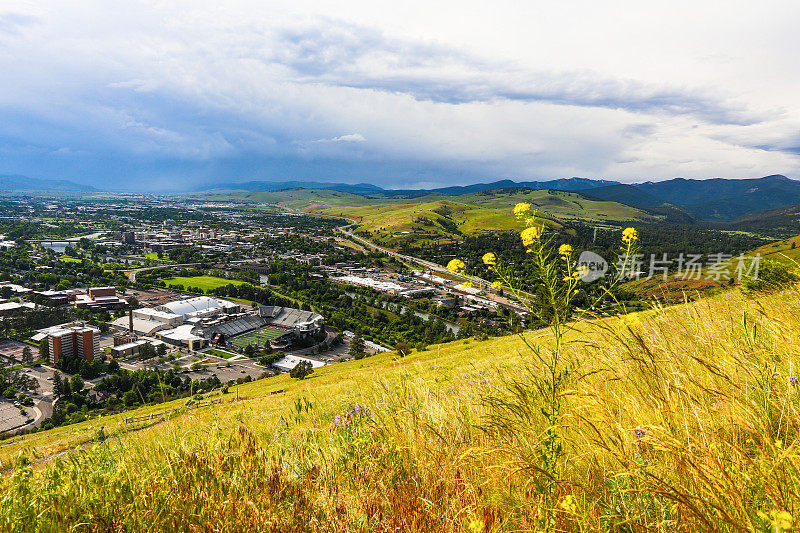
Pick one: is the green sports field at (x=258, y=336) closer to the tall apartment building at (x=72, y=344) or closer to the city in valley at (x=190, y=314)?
the city in valley at (x=190, y=314)

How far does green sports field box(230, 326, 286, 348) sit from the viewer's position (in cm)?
5263

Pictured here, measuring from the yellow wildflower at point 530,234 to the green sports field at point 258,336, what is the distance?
53.8 metres

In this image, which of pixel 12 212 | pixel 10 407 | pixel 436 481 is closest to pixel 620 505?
pixel 436 481

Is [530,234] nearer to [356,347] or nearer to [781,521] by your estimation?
[781,521]

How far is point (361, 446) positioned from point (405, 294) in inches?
2894

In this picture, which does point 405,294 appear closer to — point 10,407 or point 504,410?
point 10,407

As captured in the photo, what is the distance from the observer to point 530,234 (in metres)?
2.55

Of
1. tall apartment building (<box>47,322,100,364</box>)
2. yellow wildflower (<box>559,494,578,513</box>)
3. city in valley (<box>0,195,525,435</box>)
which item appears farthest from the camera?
tall apartment building (<box>47,322,100,364</box>)

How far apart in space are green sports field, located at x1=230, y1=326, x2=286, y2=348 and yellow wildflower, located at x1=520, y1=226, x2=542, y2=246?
176ft

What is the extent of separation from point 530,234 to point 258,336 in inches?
2280

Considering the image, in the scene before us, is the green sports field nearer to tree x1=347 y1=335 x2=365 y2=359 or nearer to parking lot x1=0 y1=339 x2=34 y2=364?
tree x1=347 y1=335 x2=365 y2=359

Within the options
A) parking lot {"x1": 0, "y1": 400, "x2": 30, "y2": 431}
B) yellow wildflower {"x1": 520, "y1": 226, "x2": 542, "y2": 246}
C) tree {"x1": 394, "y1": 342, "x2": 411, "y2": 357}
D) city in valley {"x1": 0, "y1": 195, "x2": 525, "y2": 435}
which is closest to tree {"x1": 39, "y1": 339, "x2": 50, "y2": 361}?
city in valley {"x1": 0, "y1": 195, "x2": 525, "y2": 435}

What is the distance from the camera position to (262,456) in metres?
2.49

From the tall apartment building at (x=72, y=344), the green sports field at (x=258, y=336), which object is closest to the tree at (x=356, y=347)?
the green sports field at (x=258, y=336)
